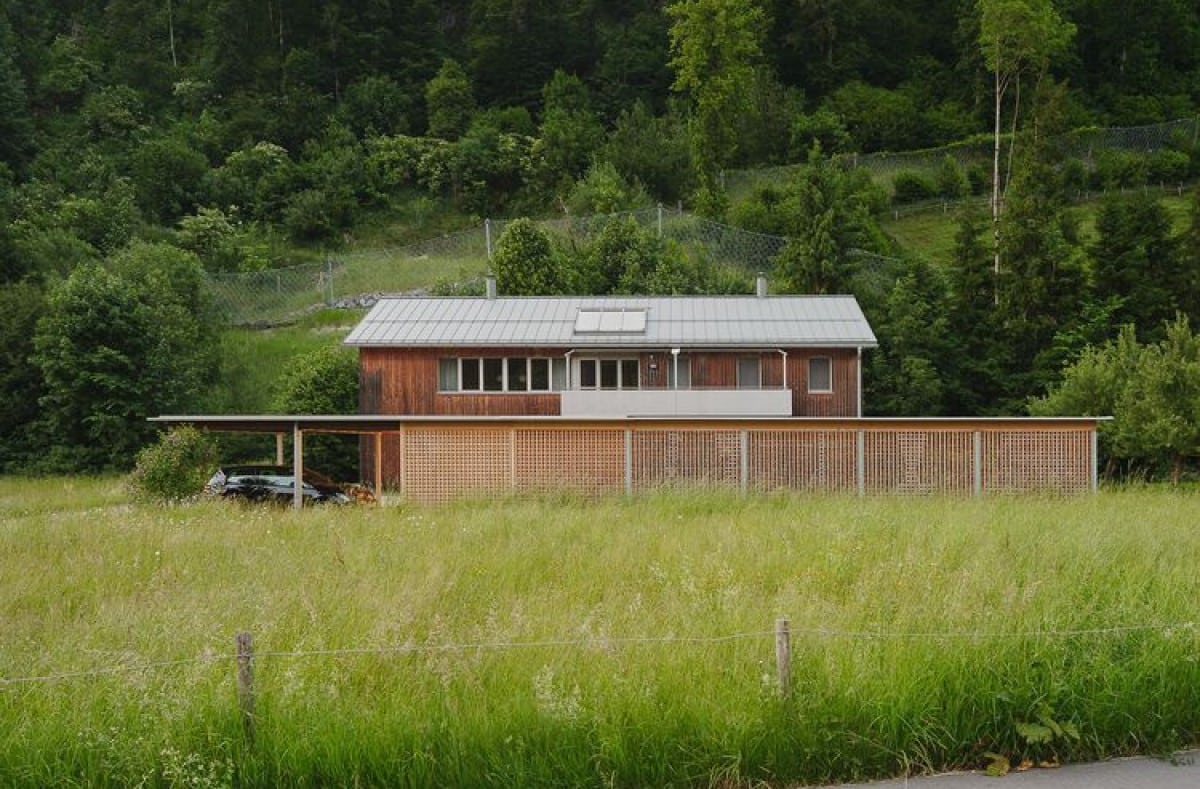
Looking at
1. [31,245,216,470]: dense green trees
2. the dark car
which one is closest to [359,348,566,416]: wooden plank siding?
the dark car

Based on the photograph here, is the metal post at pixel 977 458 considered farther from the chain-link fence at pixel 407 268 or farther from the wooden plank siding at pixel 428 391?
the chain-link fence at pixel 407 268

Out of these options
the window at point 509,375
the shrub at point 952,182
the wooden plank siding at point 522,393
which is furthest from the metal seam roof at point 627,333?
the shrub at point 952,182

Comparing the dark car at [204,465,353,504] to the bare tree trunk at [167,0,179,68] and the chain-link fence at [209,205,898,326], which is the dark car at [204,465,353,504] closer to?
the chain-link fence at [209,205,898,326]

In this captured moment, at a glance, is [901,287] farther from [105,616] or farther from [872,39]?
[872,39]

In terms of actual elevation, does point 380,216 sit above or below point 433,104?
below

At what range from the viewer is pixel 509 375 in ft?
98.5

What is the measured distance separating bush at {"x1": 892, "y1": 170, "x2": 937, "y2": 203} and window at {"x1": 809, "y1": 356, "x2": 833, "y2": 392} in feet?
82.2

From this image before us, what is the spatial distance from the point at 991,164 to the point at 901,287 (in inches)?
879

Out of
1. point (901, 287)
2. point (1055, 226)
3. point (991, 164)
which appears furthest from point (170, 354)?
point (991, 164)

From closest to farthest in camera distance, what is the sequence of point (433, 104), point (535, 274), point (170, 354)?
point (170, 354)
point (535, 274)
point (433, 104)

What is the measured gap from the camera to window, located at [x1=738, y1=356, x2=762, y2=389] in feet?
96.6

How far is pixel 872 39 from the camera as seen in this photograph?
6538 centimetres

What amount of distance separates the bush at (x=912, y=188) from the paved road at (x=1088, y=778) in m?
46.7

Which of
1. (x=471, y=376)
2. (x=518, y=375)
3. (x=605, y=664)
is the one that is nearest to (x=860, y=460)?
(x=518, y=375)
